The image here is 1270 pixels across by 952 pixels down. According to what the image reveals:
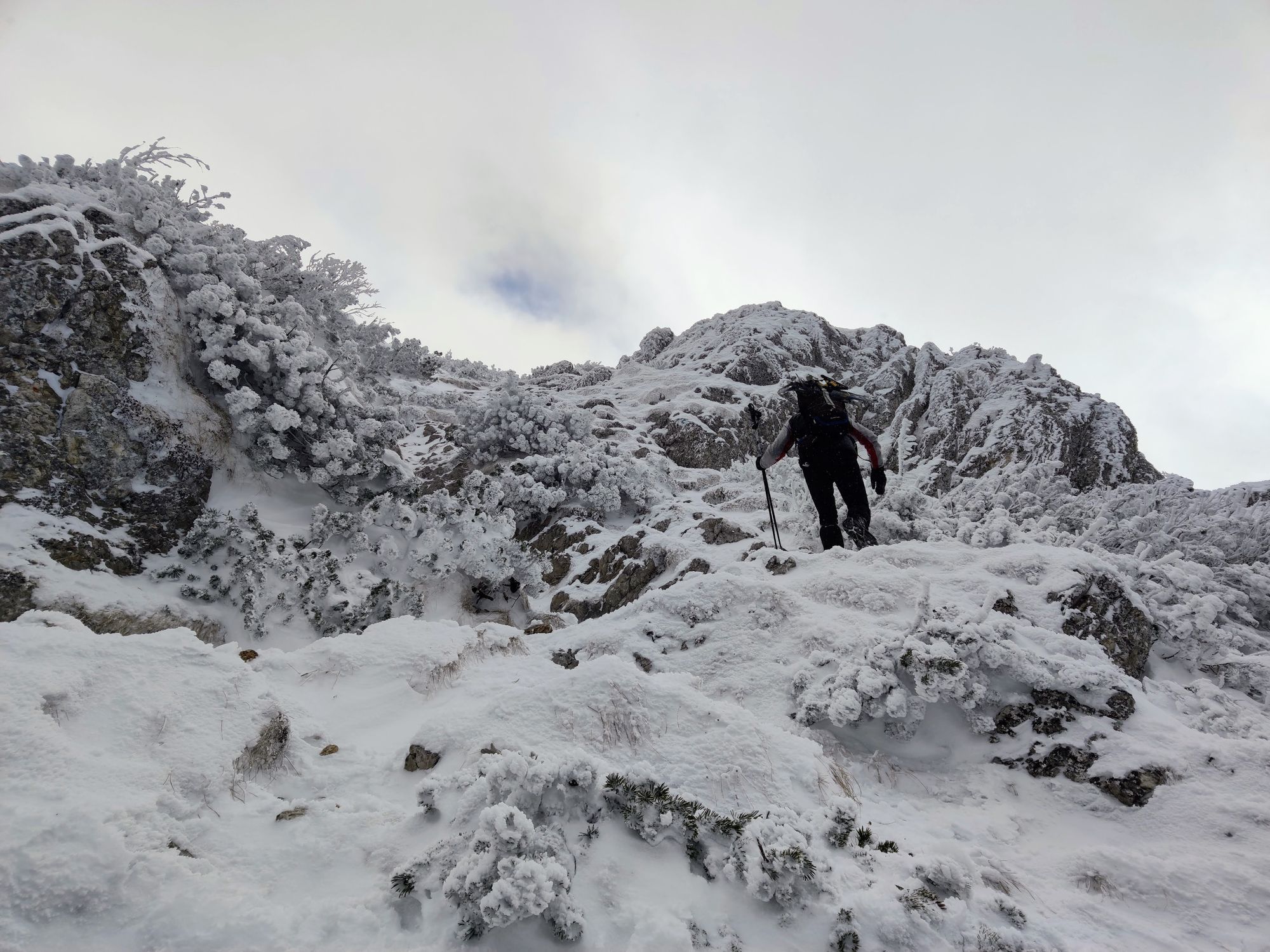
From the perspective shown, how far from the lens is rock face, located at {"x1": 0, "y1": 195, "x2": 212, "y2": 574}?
855 cm

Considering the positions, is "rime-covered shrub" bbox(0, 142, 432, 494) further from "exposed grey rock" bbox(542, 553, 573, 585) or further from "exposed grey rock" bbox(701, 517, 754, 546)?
"exposed grey rock" bbox(701, 517, 754, 546)

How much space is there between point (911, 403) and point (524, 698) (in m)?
36.2

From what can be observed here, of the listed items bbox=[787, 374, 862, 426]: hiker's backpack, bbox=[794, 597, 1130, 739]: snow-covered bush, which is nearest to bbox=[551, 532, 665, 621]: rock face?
bbox=[787, 374, 862, 426]: hiker's backpack

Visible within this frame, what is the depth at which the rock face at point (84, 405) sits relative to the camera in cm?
855

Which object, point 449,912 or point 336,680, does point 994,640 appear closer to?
point 449,912

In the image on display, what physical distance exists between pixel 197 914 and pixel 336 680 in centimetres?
347

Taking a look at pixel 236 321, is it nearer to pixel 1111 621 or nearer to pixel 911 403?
pixel 1111 621

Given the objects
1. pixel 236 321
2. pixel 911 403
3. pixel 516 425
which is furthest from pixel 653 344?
pixel 236 321

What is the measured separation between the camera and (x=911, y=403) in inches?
1383

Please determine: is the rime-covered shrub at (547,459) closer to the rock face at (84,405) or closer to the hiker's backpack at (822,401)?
the rock face at (84,405)

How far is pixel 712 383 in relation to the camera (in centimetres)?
3747

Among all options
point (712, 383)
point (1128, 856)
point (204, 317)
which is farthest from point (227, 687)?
point (712, 383)

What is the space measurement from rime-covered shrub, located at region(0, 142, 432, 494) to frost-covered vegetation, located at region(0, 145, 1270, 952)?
0.08 meters

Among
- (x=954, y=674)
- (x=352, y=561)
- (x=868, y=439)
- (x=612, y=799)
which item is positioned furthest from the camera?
(x=352, y=561)
